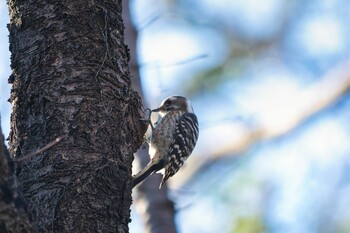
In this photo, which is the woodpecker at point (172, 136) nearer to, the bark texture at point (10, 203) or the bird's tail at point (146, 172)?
the bird's tail at point (146, 172)

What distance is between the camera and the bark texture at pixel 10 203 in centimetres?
219

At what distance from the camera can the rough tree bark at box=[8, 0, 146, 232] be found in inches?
120

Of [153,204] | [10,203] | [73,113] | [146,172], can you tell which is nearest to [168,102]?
[146,172]

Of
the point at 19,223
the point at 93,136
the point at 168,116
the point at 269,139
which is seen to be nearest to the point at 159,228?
the point at 93,136

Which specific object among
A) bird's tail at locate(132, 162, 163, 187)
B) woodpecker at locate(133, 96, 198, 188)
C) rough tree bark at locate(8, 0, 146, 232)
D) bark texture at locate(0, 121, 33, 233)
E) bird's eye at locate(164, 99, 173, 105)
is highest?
bird's eye at locate(164, 99, 173, 105)

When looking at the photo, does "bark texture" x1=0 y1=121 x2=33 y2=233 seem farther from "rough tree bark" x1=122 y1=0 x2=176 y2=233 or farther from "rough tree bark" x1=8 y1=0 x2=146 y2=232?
"rough tree bark" x1=122 y1=0 x2=176 y2=233

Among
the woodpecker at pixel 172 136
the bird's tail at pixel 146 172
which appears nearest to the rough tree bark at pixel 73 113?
Answer: the bird's tail at pixel 146 172

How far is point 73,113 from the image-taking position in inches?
A: 129

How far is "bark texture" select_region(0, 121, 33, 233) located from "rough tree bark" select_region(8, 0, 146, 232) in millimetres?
674

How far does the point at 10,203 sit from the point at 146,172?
106 inches

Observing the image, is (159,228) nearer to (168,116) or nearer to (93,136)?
(93,136)

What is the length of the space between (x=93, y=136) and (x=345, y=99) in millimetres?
4726

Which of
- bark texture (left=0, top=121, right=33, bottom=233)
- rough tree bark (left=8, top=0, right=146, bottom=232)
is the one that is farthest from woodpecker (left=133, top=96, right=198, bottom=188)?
bark texture (left=0, top=121, right=33, bottom=233)

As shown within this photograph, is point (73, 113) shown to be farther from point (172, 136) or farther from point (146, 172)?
point (172, 136)
